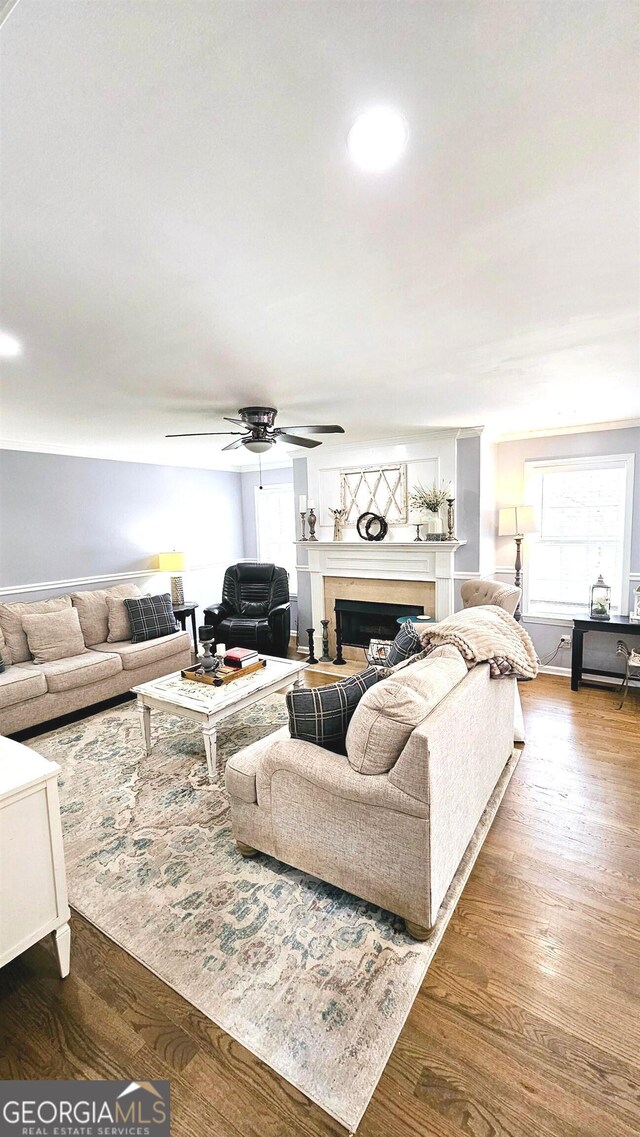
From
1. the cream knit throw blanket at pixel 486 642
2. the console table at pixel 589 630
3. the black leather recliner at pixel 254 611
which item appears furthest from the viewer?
the black leather recliner at pixel 254 611

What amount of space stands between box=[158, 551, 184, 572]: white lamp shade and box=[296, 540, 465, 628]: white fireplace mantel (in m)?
1.47

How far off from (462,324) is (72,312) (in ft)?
5.55

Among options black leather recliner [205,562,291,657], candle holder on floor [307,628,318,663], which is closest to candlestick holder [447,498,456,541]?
candle holder on floor [307,628,318,663]

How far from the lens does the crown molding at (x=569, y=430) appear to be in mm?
4238

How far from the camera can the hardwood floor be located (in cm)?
124

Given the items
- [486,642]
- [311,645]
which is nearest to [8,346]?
[486,642]

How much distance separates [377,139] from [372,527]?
4.18 metres

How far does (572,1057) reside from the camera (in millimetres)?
1369

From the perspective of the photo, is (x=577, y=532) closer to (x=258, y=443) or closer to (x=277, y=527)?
(x=258, y=443)

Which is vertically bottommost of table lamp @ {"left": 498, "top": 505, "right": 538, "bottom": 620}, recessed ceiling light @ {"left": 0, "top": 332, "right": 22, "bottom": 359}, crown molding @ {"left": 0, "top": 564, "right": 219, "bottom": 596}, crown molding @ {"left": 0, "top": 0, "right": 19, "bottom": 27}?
crown molding @ {"left": 0, "top": 564, "right": 219, "bottom": 596}

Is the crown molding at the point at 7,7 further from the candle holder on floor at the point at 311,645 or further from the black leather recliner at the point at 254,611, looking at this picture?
the candle holder on floor at the point at 311,645

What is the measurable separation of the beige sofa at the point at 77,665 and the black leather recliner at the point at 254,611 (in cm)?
64

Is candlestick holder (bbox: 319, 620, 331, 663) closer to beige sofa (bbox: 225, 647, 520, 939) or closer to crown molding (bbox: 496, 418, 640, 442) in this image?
crown molding (bbox: 496, 418, 640, 442)

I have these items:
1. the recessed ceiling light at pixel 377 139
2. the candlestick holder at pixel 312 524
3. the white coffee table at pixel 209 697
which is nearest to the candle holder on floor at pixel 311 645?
the candlestick holder at pixel 312 524
